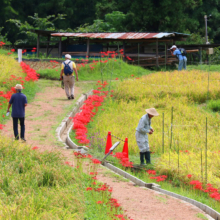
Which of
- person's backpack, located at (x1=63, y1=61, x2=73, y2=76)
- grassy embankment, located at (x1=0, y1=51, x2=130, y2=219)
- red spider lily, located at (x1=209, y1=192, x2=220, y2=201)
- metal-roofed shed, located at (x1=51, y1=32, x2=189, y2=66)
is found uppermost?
metal-roofed shed, located at (x1=51, y1=32, x2=189, y2=66)

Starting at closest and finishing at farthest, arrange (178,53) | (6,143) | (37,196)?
1. (37,196)
2. (6,143)
3. (178,53)

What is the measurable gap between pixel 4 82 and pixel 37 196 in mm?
10019

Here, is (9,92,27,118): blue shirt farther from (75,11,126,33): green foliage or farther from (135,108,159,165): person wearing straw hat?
(75,11,126,33): green foliage

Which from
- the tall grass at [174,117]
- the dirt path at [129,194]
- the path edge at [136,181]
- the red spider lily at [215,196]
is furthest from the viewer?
the tall grass at [174,117]

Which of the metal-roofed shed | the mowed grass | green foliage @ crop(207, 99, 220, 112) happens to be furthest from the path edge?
the metal-roofed shed

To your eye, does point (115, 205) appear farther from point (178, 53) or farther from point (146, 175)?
point (178, 53)

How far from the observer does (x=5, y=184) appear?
6.75 metres

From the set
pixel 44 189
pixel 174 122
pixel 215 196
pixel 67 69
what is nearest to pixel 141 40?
pixel 67 69

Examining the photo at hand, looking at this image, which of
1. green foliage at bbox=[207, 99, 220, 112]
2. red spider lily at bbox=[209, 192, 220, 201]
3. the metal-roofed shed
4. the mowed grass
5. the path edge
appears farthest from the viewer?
the metal-roofed shed

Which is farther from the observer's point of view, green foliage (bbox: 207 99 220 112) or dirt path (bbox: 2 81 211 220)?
green foliage (bbox: 207 99 220 112)

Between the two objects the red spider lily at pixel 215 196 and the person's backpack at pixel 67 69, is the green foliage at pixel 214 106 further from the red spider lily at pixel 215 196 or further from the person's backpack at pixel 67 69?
the red spider lily at pixel 215 196

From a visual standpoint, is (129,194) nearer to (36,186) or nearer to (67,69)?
(36,186)

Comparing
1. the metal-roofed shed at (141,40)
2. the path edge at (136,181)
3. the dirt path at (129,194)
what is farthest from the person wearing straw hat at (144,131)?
the metal-roofed shed at (141,40)

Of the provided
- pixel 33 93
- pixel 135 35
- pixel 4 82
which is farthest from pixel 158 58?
pixel 4 82
